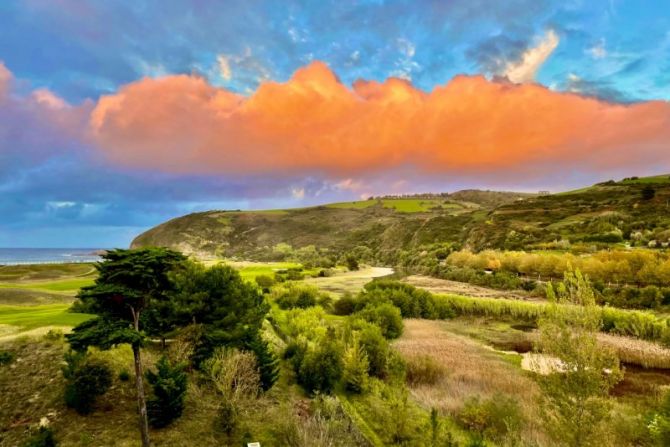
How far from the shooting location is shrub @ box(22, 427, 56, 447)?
1295 cm

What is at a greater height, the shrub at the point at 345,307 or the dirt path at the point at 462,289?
the shrub at the point at 345,307

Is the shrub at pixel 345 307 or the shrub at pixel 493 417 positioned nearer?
the shrub at pixel 493 417

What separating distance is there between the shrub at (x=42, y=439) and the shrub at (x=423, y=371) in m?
20.2

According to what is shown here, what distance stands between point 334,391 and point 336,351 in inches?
99.0

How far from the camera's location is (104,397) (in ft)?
55.1

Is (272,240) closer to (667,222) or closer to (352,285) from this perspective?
(352,285)

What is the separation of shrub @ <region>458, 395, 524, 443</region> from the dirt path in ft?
133

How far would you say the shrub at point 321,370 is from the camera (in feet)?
76.2

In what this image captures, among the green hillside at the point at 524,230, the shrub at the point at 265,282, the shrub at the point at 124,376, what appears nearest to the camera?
the shrub at the point at 124,376

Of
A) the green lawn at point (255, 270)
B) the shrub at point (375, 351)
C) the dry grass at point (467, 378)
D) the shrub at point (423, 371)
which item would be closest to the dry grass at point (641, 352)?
the dry grass at point (467, 378)

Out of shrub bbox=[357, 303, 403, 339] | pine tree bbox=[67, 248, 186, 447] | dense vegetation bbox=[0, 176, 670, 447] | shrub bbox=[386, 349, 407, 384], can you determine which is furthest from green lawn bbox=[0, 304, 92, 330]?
shrub bbox=[357, 303, 403, 339]

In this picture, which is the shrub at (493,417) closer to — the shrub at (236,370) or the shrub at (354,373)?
the shrub at (354,373)

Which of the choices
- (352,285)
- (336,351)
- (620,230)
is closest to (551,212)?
(620,230)

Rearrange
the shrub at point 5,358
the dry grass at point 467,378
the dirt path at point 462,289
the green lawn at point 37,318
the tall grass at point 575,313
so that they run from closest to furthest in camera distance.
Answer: the shrub at point 5,358
the dry grass at point 467,378
the green lawn at point 37,318
the tall grass at point 575,313
the dirt path at point 462,289
